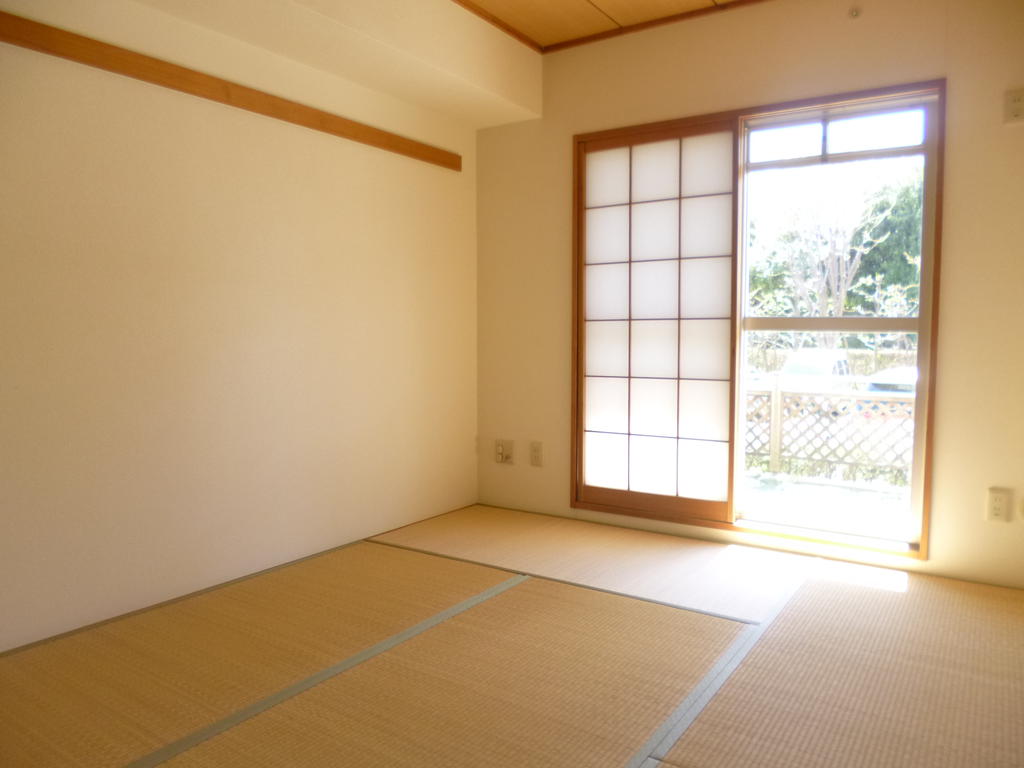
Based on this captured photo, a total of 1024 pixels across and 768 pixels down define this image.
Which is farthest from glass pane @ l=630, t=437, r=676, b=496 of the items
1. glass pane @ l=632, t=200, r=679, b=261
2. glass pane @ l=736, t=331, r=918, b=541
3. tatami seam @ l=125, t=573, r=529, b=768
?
glass pane @ l=736, t=331, r=918, b=541

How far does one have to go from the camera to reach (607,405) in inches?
156

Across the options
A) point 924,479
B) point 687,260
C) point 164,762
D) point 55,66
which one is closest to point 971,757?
point 924,479

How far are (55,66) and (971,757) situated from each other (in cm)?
333

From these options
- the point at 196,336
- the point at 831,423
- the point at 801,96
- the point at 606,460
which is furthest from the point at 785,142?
the point at 196,336

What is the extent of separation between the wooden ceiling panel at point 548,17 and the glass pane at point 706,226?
3.35ft

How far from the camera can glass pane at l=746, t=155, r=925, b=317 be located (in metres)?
4.38

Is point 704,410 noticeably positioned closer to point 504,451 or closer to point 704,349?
point 704,349

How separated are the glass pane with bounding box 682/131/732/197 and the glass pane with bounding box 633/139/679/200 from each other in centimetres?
6

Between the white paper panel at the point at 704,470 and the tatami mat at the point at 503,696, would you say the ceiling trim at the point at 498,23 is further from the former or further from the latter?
the tatami mat at the point at 503,696

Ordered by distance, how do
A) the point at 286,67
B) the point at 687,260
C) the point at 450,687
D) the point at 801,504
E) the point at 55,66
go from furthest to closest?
the point at 801,504 → the point at 687,260 → the point at 286,67 → the point at 55,66 → the point at 450,687

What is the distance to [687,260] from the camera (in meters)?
3.65

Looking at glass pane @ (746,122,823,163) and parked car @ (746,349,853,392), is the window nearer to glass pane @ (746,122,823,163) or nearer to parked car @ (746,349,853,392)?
glass pane @ (746,122,823,163)

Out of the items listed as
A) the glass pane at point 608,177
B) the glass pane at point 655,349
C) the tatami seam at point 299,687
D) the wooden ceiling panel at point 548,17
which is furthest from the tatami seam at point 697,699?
the wooden ceiling panel at point 548,17

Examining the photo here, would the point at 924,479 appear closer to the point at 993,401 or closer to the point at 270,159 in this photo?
the point at 993,401
